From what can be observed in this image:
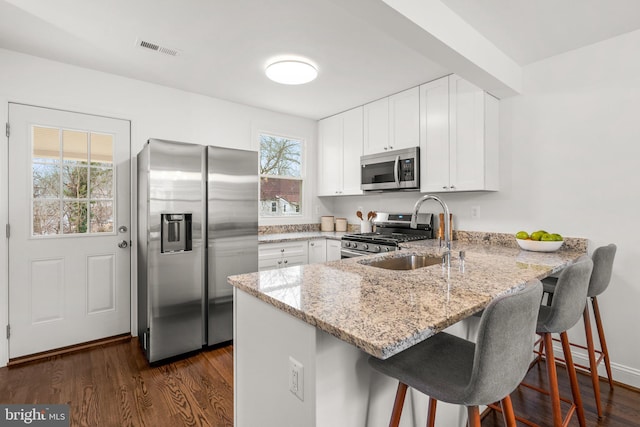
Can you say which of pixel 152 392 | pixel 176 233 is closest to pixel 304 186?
pixel 176 233

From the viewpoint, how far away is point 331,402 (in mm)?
1041

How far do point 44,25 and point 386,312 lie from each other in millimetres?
2867

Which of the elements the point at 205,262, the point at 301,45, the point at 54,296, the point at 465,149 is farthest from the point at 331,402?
the point at 54,296

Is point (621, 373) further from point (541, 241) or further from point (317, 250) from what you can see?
point (317, 250)

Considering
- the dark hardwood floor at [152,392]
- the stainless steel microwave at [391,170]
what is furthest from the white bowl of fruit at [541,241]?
the stainless steel microwave at [391,170]

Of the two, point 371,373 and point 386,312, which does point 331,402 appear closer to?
point 371,373

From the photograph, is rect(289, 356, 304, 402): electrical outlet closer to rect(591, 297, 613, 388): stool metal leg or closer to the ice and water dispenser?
the ice and water dispenser

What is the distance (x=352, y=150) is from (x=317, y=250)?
1318mm

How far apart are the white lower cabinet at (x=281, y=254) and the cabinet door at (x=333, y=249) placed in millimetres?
277

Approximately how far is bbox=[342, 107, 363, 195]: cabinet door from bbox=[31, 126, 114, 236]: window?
2533 mm

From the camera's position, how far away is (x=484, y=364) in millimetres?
892

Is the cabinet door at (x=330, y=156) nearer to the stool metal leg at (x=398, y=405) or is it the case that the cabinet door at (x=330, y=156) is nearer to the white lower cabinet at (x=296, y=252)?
the white lower cabinet at (x=296, y=252)

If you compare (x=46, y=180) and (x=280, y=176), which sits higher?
(x=280, y=176)

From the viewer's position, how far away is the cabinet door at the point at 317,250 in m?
3.76
